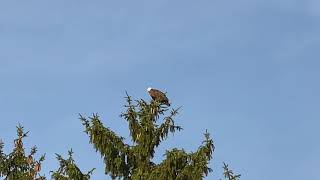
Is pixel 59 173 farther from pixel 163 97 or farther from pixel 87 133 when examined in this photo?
pixel 163 97

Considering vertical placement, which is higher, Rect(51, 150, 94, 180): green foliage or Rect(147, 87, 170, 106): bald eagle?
Rect(147, 87, 170, 106): bald eagle

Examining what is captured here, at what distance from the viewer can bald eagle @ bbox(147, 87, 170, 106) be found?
21.7 m

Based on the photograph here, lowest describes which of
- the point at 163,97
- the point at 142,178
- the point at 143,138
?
the point at 142,178

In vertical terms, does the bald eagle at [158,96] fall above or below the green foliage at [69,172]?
above

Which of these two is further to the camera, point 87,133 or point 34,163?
point 34,163

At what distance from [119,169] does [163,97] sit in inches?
115

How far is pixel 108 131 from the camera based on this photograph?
20406 millimetres

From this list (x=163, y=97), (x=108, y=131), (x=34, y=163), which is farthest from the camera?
(x=34, y=163)

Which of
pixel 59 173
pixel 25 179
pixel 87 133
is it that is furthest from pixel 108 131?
pixel 25 179

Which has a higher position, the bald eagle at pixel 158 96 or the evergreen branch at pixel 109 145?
the bald eagle at pixel 158 96

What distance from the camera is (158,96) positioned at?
72.4ft

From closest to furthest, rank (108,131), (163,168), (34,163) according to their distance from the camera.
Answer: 1. (163,168)
2. (108,131)
3. (34,163)

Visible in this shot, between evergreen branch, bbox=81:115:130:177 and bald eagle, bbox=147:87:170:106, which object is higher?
bald eagle, bbox=147:87:170:106

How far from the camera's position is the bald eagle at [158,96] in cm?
2170
